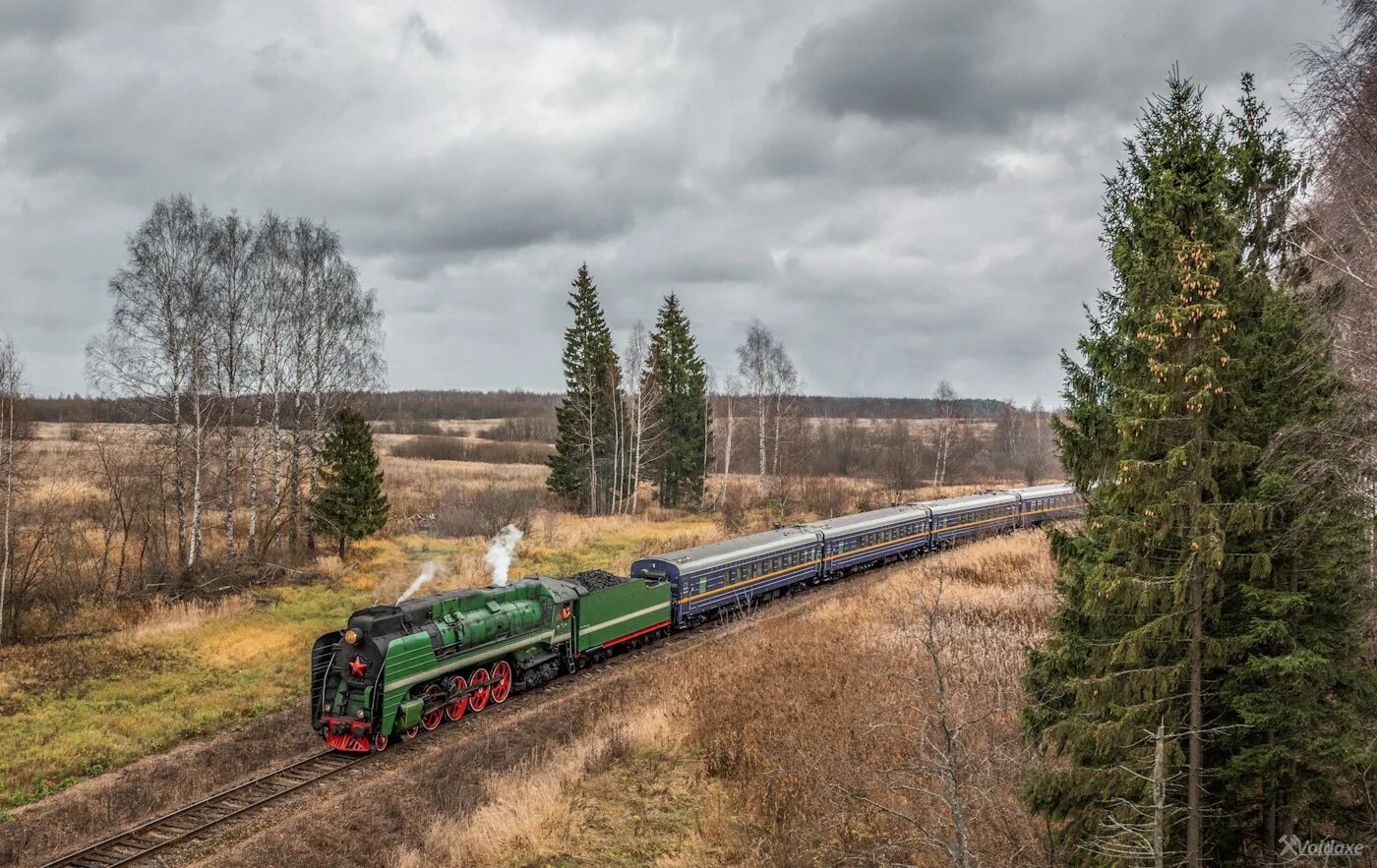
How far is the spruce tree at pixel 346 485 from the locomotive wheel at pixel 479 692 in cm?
1461

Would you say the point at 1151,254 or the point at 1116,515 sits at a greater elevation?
the point at 1151,254

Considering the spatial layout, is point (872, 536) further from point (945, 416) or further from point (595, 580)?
point (945, 416)

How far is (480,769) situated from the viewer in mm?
15281

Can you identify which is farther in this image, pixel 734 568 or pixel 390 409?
pixel 390 409

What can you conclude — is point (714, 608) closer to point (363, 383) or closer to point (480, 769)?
point (480, 769)

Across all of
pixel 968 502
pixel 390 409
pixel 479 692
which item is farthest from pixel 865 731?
pixel 390 409

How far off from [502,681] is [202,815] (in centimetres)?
674

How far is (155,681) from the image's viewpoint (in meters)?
18.9

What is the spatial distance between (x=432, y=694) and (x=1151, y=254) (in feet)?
51.1

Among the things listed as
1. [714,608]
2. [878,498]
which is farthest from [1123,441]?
[878,498]

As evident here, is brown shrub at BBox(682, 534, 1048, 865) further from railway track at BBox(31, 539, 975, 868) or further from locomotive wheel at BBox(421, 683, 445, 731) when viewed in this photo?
railway track at BBox(31, 539, 975, 868)

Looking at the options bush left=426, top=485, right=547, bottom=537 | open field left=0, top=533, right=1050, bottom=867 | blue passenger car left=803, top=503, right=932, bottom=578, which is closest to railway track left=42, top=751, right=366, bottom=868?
open field left=0, top=533, right=1050, bottom=867

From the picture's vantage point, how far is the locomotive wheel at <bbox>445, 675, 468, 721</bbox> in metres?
17.6

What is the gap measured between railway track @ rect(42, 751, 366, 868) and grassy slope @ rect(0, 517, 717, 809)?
9.84ft
